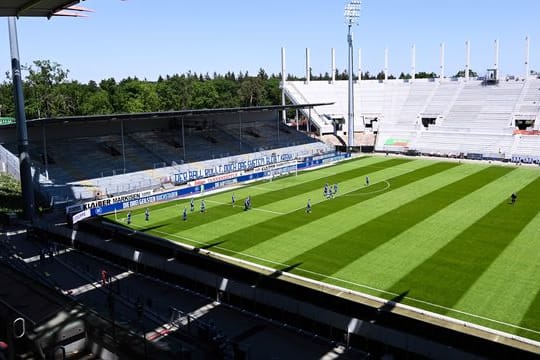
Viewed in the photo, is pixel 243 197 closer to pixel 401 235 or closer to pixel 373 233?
pixel 373 233

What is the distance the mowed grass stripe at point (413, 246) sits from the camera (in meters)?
22.3

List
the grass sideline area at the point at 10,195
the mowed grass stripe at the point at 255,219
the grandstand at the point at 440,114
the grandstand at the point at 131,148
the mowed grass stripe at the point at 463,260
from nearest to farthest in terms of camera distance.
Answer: the mowed grass stripe at the point at 463,260
the mowed grass stripe at the point at 255,219
the grass sideline area at the point at 10,195
the grandstand at the point at 131,148
the grandstand at the point at 440,114

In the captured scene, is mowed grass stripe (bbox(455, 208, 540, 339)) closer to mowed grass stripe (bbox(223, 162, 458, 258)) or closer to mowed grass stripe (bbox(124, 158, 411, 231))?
mowed grass stripe (bbox(223, 162, 458, 258))

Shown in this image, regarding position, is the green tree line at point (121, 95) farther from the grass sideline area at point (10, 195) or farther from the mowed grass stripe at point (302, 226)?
the mowed grass stripe at point (302, 226)

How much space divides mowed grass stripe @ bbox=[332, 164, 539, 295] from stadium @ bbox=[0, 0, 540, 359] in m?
0.14

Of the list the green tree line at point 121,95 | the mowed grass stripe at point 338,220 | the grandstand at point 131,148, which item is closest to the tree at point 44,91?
the green tree line at point 121,95

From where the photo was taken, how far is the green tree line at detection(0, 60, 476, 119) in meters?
79.4

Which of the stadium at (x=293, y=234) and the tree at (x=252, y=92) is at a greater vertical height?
the tree at (x=252, y=92)

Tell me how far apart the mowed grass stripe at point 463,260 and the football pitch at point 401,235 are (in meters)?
0.05

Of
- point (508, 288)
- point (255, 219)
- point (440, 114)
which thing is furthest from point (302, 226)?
point (440, 114)

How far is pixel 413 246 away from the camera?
86.6 feet

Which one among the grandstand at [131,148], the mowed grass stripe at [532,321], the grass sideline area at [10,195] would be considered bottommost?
the mowed grass stripe at [532,321]

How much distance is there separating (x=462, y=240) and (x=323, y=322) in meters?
13.2

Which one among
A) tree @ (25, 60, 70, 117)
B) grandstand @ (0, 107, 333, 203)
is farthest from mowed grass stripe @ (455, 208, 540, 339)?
tree @ (25, 60, 70, 117)
